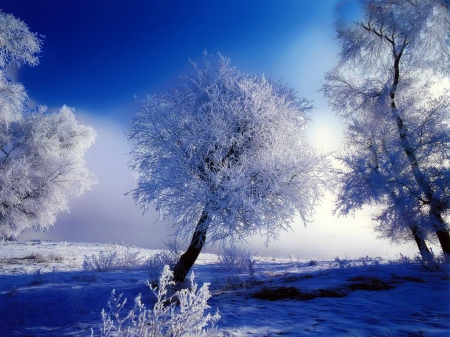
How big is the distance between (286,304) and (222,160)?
3.54 m

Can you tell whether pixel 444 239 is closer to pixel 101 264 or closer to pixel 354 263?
pixel 354 263

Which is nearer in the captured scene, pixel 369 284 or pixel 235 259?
pixel 369 284

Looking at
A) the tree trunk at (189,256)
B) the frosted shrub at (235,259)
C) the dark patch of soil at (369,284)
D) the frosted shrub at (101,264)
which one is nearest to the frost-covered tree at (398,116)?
the dark patch of soil at (369,284)

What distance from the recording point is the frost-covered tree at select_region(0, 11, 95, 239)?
36.2 feet

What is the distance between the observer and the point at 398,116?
380 inches

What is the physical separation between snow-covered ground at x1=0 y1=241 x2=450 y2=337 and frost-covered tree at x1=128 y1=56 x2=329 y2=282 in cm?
140

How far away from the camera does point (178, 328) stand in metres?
2.88

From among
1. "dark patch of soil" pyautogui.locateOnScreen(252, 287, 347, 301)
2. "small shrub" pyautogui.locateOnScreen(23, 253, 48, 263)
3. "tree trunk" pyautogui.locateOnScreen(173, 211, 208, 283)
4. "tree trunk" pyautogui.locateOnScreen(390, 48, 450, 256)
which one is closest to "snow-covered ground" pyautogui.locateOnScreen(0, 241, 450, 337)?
"dark patch of soil" pyautogui.locateOnScreen(252, 287, 347, 301)

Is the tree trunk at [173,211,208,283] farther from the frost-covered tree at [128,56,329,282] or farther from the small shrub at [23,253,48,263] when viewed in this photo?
the small shrub at [23,253,48,263]

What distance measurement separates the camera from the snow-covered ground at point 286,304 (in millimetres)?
4023

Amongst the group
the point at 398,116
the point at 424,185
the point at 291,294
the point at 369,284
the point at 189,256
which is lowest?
the point at 291,294

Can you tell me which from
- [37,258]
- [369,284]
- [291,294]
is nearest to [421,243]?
[369,284]

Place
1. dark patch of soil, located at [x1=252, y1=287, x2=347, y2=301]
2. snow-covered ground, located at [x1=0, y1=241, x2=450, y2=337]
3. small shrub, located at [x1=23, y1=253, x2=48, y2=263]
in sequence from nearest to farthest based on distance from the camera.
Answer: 1. snow-covered ground, located at [x1=0, y1=241, x2=450, y2=337]
2. dark patch of soil, located at [x1=252, y1=287, x2=347, y2=301]
3. small shrub, located at [x1=23, y1=253, x2=48, y2=263]

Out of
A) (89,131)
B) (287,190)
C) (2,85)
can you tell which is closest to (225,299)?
(287,190)
